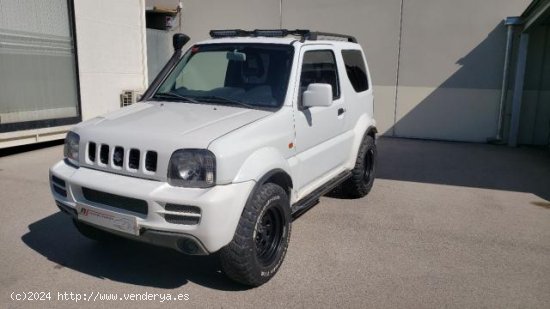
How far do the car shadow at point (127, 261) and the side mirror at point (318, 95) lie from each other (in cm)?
164

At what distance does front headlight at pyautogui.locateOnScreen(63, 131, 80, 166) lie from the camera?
3.59m

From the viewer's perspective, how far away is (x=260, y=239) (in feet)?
11.9

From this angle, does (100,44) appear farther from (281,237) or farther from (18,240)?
(281,237)

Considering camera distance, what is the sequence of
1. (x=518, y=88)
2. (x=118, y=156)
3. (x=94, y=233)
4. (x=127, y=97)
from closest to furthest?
(x=118, y=156) < (x=94, y=233) < (x=518, y=88) < (x=127, y=97)

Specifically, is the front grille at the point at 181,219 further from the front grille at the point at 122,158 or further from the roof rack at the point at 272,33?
the roof rack at the point at 272,33

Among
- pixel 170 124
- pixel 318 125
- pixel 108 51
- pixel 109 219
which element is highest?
pixel 108 51

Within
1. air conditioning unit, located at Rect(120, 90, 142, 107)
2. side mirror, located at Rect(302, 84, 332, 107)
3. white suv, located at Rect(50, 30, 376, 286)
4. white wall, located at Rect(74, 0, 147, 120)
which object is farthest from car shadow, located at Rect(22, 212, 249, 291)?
air conditioning unit, located at Rect(120, 90, 142, 107)

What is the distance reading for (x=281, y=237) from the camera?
3.81 metres

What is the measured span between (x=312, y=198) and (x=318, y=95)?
1.06 m

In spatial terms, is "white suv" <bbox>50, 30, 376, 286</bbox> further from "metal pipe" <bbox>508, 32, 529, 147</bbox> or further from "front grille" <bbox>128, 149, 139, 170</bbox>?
"metal pipe" <bbox>508, 32, 529, 147</bbox>

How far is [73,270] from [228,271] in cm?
140

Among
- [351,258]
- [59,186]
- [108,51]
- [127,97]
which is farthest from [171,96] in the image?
[127,97]

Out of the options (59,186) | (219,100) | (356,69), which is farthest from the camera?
(356,69)

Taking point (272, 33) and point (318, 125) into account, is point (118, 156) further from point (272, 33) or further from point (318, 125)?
point (272, 33)
